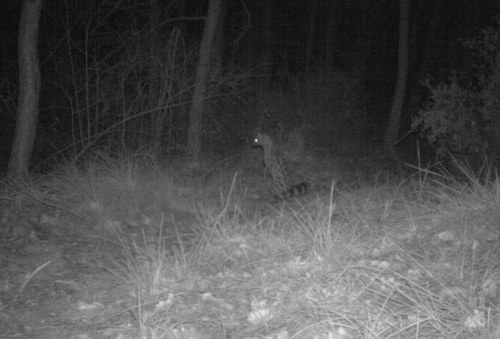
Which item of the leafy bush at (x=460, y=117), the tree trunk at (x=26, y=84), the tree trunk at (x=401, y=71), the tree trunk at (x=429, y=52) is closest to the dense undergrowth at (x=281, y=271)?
the tree trunk at (x=26, y=84)

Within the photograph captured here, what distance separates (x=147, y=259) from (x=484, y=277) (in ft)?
9.93

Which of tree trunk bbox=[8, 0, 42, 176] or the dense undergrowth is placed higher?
tree trunk bbox=[8, 0, 42, 176]

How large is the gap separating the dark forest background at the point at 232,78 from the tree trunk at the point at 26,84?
654mm

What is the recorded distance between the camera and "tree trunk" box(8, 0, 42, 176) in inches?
318

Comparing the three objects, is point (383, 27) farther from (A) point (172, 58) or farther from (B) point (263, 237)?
(B) point (263, 237)

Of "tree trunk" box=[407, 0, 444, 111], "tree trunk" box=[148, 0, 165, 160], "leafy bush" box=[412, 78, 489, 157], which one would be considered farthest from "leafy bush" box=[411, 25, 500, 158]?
"tree trunk" box=[407, 0, 444, 111]

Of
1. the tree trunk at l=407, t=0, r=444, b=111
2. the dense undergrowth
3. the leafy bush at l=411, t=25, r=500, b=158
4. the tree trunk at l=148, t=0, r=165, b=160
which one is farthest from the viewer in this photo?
the tree trunk at l=407, t=0, r=444, b=111

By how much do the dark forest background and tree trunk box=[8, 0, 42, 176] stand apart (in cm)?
65

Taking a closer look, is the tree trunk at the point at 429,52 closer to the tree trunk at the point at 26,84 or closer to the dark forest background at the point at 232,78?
the dark forest background at the point at 232,78

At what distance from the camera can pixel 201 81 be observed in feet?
36.7

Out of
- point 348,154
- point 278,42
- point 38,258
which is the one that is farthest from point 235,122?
point 278,42

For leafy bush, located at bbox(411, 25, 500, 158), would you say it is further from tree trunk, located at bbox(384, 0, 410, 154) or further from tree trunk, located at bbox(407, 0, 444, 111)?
tree trunk, located at bbox(407, 0, 444, 111)

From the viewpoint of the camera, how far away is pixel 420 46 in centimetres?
2919

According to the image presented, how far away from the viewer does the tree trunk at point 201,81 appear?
442 inches
